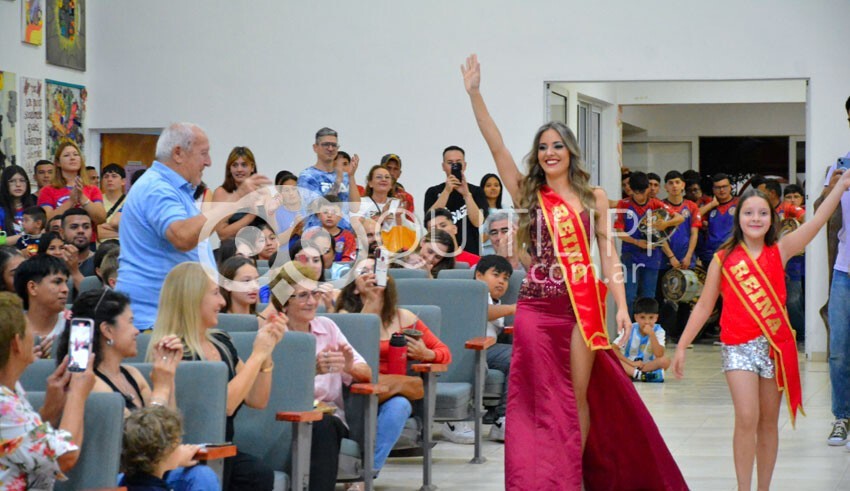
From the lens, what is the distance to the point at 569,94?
12.2 metres

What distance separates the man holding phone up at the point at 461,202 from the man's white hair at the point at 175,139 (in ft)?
17.1

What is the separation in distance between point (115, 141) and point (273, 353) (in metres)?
8.40

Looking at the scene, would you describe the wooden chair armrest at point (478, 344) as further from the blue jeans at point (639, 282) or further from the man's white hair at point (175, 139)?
the blue jeans at point (639, 282)

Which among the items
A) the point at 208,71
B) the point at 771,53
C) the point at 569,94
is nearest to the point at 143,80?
the point at 208,71

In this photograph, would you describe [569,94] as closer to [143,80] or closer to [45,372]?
[143,80]

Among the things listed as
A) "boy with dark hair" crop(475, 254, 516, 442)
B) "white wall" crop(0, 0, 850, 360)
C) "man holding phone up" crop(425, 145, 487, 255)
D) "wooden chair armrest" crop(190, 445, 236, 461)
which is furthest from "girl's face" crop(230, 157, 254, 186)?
"wooden chair armrest" crop(190, 445, 236, 461)

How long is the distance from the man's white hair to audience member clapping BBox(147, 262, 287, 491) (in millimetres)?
594

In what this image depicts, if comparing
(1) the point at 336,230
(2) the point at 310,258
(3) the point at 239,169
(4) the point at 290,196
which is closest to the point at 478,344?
(2) the point at 310,258

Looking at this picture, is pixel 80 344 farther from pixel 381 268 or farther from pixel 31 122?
pixel 31 122

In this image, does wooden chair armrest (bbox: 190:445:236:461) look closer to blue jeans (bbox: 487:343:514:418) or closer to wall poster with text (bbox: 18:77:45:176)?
blue jeans (bbox: 487:343:514:418)

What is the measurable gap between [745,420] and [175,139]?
7.93ft

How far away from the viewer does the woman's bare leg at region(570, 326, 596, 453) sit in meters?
4.91

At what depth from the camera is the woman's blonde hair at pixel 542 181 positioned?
16.3 feet

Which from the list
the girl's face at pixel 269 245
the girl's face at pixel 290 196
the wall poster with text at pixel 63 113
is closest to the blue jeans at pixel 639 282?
the girl's face at pixel 290 196
